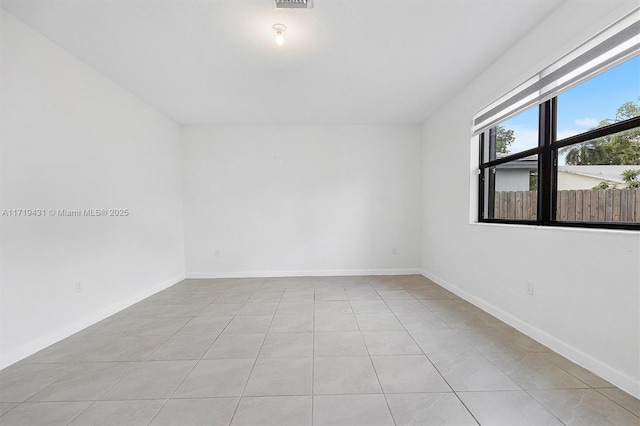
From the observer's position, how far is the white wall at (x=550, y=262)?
1571mm

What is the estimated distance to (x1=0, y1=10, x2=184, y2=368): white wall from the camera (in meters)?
1.97

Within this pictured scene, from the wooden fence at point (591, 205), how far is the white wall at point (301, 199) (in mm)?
2130

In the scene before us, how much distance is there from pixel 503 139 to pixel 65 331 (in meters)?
4.74

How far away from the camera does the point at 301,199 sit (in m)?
4.48

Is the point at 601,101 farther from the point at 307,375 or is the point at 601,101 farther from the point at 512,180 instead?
the point at 307,375

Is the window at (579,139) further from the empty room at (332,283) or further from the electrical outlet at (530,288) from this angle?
the electrical outlet at (530,288)

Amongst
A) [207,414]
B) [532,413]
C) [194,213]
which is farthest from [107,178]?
[532,413]

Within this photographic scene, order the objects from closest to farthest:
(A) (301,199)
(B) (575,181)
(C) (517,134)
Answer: (B) (575,181) → (C) (517,134) → (A) (301,199)

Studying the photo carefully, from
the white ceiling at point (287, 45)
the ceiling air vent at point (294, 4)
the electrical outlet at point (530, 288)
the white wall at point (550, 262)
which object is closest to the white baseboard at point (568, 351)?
the white wall at point (550, 262)

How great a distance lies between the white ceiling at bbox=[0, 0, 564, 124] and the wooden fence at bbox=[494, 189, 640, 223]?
1428 mm

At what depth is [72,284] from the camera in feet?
7.95

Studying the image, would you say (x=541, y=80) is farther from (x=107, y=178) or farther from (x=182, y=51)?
(x=107, y=178)

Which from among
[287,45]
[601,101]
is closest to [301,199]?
[287,45]

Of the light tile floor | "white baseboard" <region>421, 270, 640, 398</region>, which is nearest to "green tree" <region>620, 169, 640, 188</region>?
"white baseboard" <region>421, 270, 640, 398</region>
